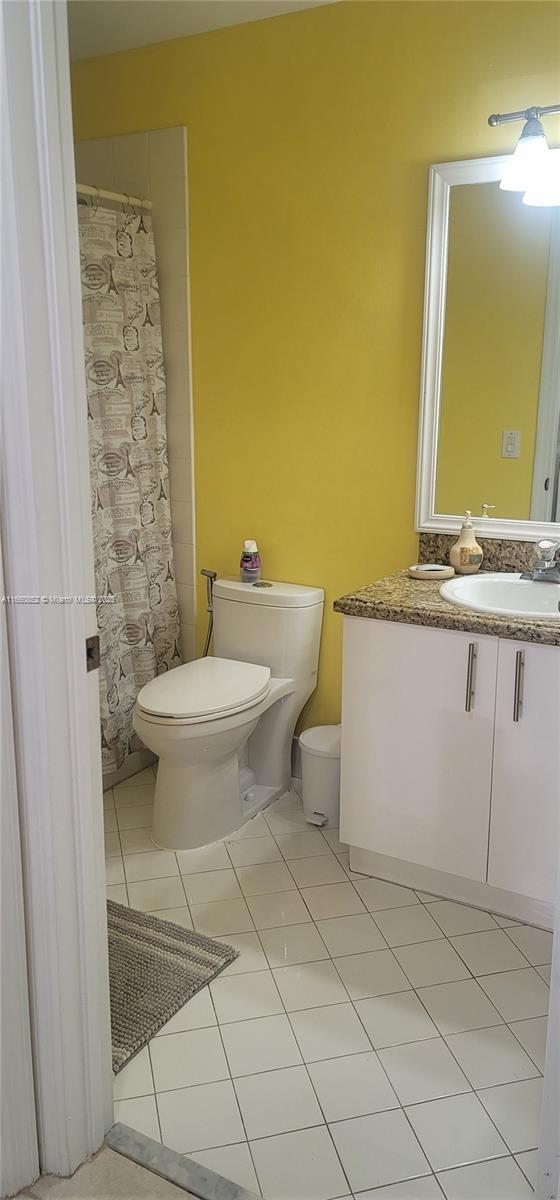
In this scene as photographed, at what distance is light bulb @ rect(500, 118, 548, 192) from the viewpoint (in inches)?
84.7

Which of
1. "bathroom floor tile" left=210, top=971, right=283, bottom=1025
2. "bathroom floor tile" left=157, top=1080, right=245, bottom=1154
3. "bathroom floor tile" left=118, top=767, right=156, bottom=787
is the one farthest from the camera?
"bathroom floor tile" left=118, top=767, right=156, bottom=787

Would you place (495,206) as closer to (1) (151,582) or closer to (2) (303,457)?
(2) (303,457)

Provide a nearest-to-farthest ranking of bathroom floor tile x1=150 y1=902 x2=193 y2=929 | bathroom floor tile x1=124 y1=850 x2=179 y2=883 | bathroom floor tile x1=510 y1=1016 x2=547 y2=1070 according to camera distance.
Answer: bathroom floor tile x1=510 y1=1016 x2=547 y2=1070 < bathroom floor tile x1=150 y1=902 x2=193 y2=929 < bathroom floor tile x1=124 y1=850 x2=179 y2=883

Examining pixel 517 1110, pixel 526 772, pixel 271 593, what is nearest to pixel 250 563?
pixel 271 593

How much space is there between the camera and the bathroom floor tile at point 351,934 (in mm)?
2195

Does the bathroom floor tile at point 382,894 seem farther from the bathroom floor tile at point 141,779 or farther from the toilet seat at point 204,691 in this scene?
the bathroom floor tile at point 141,779

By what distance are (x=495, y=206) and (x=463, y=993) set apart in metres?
1.93

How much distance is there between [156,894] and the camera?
242 cm

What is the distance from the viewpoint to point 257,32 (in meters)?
2.68

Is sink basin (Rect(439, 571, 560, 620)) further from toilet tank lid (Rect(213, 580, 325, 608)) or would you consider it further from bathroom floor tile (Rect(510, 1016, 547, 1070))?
bathroom floor tile (Rect(510, 1016, 547, 1070))

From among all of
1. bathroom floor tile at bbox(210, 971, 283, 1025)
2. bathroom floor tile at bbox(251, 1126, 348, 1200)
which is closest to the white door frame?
bathroom floor tile at bbox(251, 1126, 348, 1200)

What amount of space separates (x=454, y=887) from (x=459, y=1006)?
416mm

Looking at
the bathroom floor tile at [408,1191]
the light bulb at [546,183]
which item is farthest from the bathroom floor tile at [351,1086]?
the light bulb at [546,183]

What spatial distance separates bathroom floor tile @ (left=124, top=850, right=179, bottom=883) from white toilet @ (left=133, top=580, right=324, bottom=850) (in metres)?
0.05
